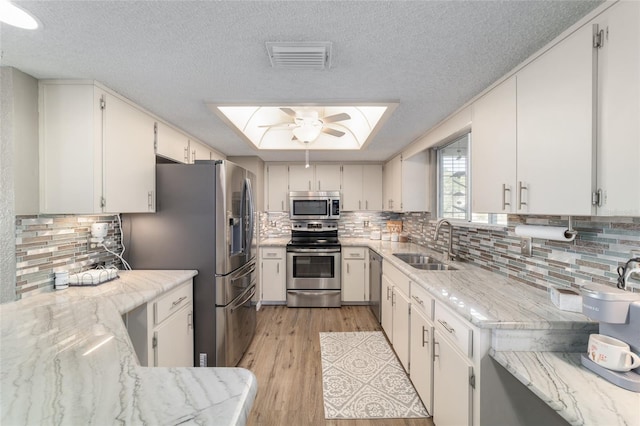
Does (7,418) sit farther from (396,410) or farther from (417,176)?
(417,176)

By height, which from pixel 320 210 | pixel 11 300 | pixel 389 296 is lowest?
pixel 389 296

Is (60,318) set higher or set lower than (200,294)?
higher

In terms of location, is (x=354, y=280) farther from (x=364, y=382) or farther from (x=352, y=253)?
(x=364, y=382)

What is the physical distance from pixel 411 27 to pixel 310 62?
50 cm

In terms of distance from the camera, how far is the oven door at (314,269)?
3.88 m

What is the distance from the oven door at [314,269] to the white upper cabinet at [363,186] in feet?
2.87

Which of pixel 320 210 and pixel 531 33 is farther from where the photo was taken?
pixel 320 210

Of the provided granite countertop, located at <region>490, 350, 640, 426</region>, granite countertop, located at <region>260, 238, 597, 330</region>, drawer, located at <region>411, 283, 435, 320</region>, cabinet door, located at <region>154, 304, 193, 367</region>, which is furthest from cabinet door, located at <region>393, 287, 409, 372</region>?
cabinet door, located at <region>154, 304, 193, 367</region>

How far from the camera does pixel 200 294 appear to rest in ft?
7.18

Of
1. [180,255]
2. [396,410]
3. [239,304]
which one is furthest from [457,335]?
[180,255]

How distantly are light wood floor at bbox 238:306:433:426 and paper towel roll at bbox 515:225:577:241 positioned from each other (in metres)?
1.43

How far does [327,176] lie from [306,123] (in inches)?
72.1

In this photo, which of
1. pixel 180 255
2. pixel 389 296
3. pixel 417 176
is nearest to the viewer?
pixel 180 255

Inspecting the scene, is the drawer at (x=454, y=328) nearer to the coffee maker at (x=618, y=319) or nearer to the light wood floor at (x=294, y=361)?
the coffee maker at (x=618, y=319)
